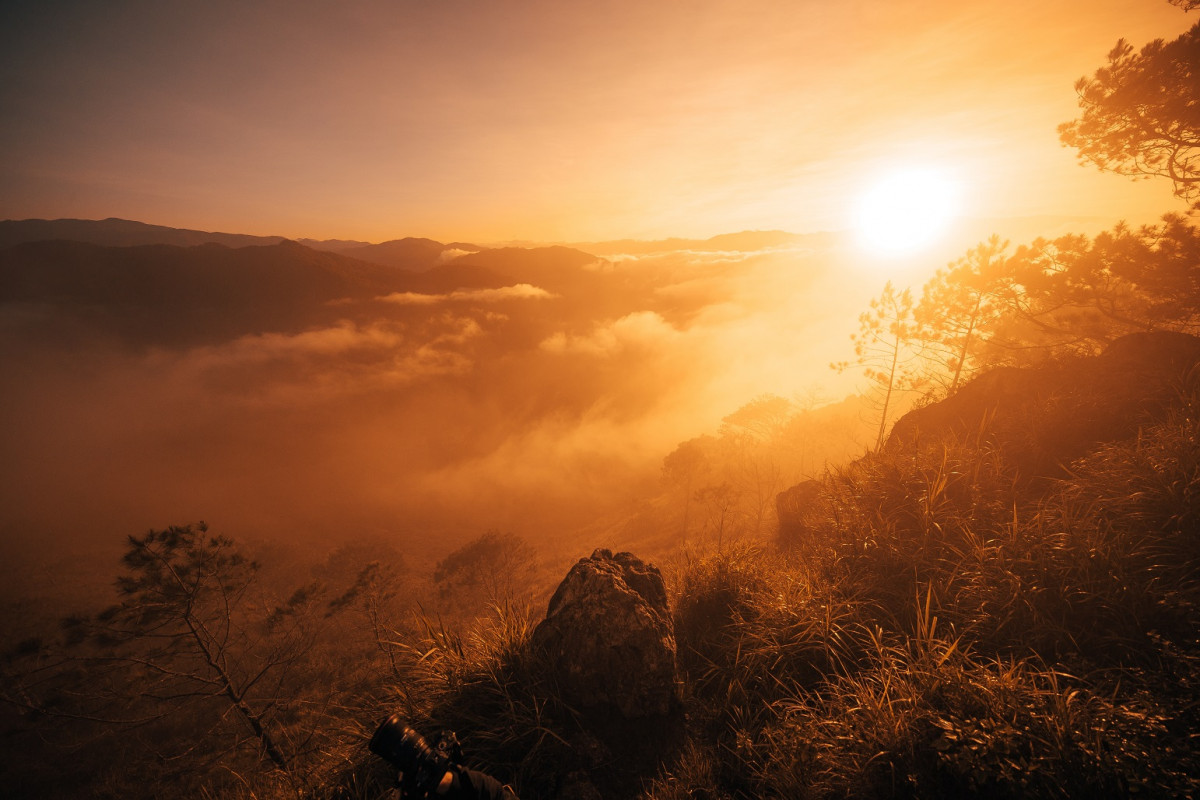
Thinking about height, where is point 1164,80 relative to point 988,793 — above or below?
above

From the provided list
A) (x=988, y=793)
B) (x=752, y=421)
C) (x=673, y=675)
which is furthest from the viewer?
(x=752, y=421)

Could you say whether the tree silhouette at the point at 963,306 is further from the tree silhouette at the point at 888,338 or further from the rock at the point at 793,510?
the rock at the point at 793,510

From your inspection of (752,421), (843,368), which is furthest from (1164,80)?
(752,421)

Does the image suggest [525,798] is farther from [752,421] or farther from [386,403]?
[386,403]

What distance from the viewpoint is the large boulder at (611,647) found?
16.3 feet

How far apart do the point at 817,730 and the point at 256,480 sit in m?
159

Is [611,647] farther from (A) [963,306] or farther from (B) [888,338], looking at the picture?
(B) [888,338]

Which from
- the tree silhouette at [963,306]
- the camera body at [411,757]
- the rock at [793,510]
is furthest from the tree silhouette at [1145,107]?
the camera body at [411,757]

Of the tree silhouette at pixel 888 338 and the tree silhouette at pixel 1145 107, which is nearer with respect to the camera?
the tree silhouette at pixel 1145 107

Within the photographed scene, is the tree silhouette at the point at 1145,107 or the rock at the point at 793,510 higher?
the tree silhouette at the point at 1145,107

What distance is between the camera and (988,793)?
9.30 feet

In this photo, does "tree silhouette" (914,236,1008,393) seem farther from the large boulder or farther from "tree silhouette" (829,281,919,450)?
the large boulder

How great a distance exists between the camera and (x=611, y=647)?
508cm

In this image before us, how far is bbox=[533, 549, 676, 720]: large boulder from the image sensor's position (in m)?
4.96
